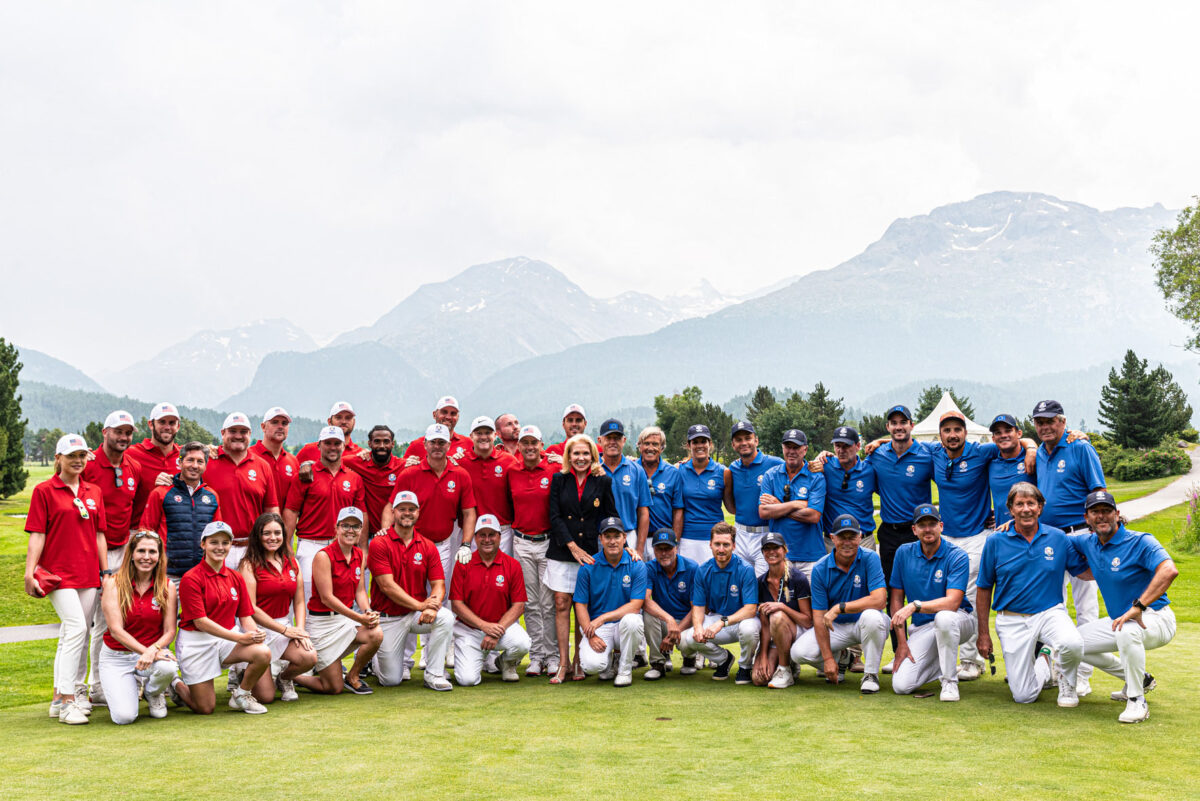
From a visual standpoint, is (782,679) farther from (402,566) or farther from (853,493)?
(402,566)

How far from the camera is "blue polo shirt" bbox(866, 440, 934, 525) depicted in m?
9.31

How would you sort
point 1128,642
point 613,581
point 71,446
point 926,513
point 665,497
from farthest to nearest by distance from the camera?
point 665,497 → point 613,581 → point 926,513 → point 71,446 → point 1128,642

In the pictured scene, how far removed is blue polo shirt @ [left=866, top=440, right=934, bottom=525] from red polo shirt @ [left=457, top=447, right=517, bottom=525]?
361cm

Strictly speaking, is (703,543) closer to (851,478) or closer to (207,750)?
(851,478)

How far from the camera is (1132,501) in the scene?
131 ft

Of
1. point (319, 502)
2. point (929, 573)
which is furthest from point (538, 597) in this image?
point (929, 573)

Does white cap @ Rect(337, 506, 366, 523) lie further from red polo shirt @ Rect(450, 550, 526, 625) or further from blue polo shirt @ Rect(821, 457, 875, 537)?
blue polo shirt @ Rect(821, 457, 875, 537)

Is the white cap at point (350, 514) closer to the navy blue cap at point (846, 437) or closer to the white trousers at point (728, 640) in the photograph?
the white trousers at point (728, 640)

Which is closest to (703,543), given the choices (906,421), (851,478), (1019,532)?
(851,478)

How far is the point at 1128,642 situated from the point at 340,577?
6493 millimetres

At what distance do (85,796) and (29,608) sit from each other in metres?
14.6

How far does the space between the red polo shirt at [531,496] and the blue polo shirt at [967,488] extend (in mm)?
3751

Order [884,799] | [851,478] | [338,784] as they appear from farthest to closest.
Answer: [851,478] → [338,784] → [884,799]

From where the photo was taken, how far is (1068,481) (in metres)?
8.47
